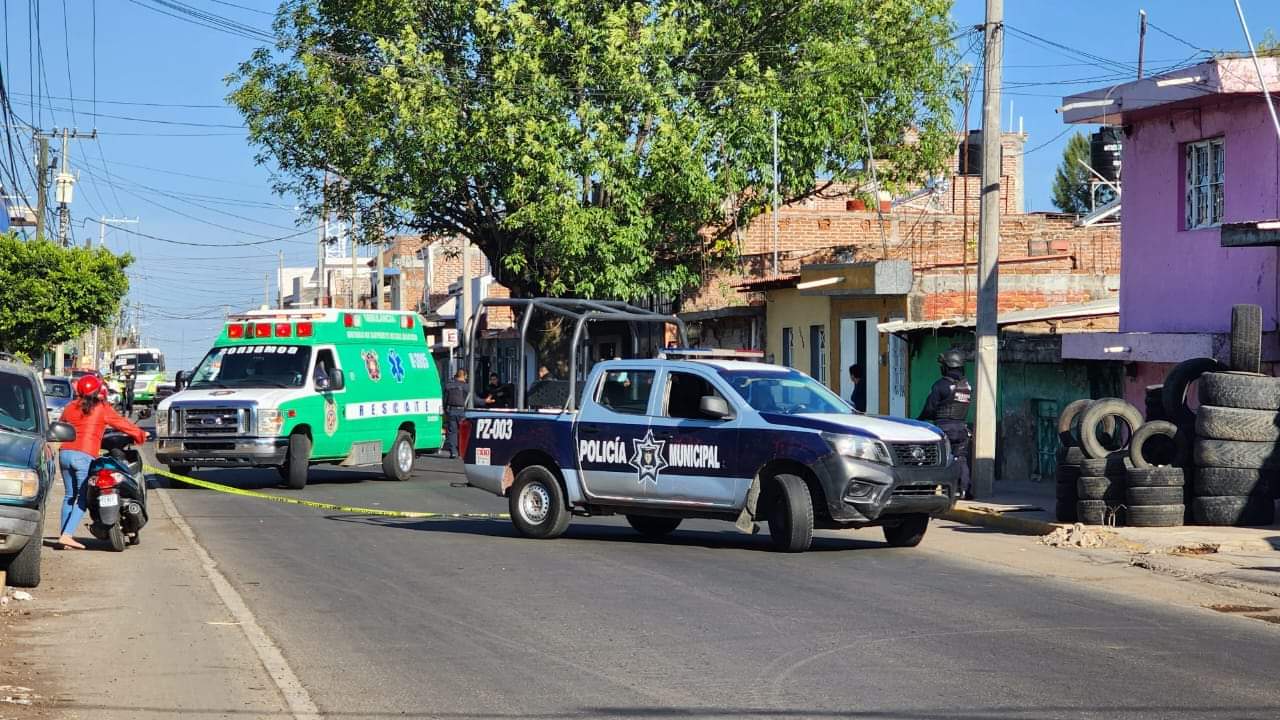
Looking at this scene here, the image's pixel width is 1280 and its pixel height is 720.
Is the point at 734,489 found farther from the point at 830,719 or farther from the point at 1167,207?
the point at 1167,207

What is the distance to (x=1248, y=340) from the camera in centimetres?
1731

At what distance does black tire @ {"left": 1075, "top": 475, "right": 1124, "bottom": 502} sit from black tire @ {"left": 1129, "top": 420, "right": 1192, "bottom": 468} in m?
0.37

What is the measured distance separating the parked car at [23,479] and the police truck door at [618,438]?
16.6 ft

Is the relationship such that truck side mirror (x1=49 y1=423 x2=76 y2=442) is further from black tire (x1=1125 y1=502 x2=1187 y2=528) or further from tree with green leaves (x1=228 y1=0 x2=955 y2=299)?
tree with green leaves (x1=228 y1=0 x2=955 y2=299)

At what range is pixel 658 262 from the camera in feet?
120

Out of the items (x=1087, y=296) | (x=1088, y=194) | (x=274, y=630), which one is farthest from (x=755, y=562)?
(x=1088, y=194)

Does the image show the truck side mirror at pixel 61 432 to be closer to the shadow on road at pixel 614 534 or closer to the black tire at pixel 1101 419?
the shadow on road at pixel 614 534

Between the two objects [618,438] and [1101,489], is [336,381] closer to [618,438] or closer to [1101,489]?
[618,438]

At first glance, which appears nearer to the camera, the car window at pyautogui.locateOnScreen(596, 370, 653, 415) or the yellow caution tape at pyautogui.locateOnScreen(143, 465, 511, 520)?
the car window at pyautogui.locateOnScreen(596, 370, 653, 415)

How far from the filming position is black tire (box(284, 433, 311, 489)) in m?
23.6

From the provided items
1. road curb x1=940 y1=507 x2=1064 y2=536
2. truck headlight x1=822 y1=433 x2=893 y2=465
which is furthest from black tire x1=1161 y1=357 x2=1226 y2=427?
truck headlight x1=822 y1=433 x2=893 y2=465

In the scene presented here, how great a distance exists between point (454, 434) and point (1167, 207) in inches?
733

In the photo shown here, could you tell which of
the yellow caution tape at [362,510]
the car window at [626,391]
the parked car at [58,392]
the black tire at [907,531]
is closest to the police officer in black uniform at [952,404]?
the black tire at [907,531]

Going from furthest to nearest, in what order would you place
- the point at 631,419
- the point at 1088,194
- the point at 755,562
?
the point at 1088,194 → the point at 631,419 → the point at 755,562
